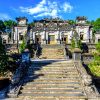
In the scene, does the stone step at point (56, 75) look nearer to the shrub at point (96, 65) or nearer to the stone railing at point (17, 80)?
the stone railing at point (17, 80)

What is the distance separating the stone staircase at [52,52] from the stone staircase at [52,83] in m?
9.77

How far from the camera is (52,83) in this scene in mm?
19234

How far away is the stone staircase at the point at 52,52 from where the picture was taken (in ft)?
109

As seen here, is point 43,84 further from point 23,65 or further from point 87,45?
point 87,45

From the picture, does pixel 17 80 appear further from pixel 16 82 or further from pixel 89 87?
pixel 89 87

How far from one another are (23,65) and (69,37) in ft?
89.1

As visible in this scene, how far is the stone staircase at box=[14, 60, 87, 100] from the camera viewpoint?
17219mm

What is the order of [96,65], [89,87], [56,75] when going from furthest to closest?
[96,65]
[56,75]
[89,87]

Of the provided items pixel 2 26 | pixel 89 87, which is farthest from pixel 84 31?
pixel 89 87

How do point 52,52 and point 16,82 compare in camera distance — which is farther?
point 52,52

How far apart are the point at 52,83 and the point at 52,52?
1709cm

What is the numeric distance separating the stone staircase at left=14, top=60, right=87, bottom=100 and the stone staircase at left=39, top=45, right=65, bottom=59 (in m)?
9.77

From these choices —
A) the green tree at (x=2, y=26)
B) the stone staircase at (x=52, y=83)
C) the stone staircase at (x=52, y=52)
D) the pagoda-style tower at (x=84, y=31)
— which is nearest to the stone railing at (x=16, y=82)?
→ the stone staircase at (x=52, y=83)

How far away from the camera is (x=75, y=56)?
82.3 ft
